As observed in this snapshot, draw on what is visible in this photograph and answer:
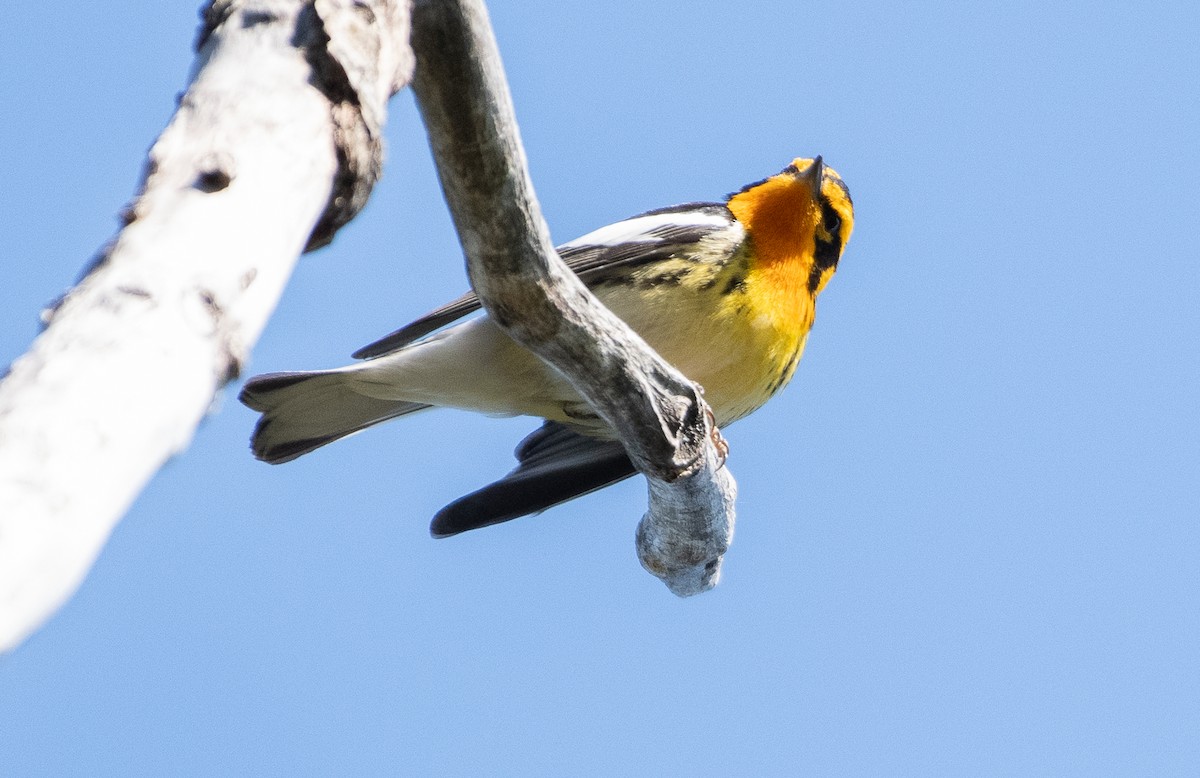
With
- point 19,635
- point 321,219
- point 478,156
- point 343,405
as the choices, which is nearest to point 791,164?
point 343,405

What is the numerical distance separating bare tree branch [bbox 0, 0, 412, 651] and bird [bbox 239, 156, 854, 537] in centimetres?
239

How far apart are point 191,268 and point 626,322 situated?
2.88 m

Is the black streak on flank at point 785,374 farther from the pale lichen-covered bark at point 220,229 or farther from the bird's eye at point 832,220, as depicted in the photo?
the pale lichen-covered bark at point 220,229

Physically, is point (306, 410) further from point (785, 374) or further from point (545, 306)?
point (545, 306)

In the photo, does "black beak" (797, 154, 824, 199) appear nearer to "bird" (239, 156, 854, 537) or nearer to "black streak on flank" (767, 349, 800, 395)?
"bird" (239, 156, 854, 537)

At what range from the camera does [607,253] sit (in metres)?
4.33

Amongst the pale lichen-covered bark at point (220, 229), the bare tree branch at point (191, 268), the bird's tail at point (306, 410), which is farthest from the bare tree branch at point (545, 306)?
the bird's tail at point (306, 410)

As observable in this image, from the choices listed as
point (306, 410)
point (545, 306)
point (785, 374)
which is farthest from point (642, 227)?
point (545, 306)

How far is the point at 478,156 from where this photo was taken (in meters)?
2.18

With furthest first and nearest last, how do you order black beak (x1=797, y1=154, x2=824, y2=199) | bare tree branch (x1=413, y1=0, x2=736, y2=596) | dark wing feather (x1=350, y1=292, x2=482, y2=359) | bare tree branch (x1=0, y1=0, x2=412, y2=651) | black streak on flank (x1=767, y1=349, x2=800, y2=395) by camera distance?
1. black beak (x1=797, y1=154, x2=824, y2=199)
2. black streak on flank (x1=767, y1=349, x2=800, y2=395)
3. dark wing feather (x1=350, y1=292, x2=482, y2=359)
4. bare tree branch (x1=413, y1=0, x2=736, y2=596)
5. bare tree branch (x1=0, y1=0, x2=412, y2=651)

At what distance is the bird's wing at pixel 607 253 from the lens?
4.26 metres

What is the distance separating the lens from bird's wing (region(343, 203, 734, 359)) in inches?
168

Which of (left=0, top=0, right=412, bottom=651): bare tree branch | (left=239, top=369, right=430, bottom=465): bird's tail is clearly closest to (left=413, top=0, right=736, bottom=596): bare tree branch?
(left=0, top=0, right=412, bottom=651): bare tree branch

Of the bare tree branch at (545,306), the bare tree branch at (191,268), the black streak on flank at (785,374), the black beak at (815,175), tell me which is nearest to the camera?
the bare tree branch at (191,268)
